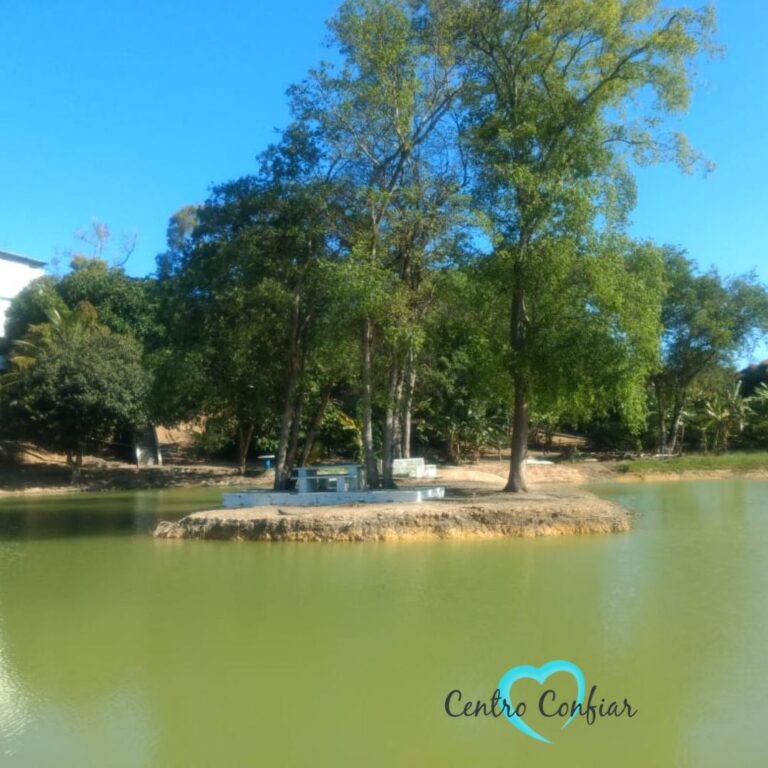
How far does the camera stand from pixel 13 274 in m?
52.6

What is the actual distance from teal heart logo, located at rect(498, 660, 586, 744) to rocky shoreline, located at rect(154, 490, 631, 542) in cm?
879

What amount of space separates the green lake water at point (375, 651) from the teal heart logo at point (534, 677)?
0.11 metres

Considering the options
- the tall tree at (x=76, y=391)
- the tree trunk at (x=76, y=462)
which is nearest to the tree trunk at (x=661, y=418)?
the tall tree at (x=76, y=391)

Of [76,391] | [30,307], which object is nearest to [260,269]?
[76,391]

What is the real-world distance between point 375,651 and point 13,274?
52229mm

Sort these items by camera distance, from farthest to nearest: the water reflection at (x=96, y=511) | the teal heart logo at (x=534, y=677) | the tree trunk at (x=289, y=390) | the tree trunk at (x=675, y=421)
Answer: the tree trunk at (x=675, y=421) < the tree trunk at (x=289, y=390) < the water reflection at (x=96, y=511) < the teal heart logo at (x=534, y=677)

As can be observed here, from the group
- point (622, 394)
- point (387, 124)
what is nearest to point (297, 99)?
point (387, 124)

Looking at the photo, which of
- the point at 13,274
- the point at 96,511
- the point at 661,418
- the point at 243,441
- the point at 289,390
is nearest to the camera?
the point at 289,390

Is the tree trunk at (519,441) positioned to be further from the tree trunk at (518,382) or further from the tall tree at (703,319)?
the tall tree at (703,319)

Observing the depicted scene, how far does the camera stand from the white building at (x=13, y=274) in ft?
165

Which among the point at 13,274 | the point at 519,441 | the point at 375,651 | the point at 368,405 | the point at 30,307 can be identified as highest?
the point at 13,274

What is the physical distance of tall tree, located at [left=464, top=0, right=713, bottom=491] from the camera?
19.5 m

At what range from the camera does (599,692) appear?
6863mm

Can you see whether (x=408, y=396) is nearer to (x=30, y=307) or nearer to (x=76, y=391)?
(x=76, y=391)
